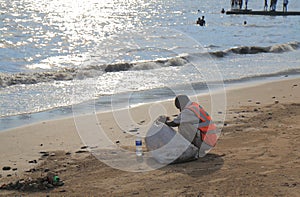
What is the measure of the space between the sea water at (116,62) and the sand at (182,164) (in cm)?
119

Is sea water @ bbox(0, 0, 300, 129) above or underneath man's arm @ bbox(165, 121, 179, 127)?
underneath

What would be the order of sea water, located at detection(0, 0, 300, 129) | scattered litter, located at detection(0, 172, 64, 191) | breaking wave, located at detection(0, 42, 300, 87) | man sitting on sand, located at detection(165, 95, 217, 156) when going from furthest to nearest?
breaking wave, located at detection(0, 42, 300, 87)
sea water, located at detection(0, 0, 300, 129)
man sitting on sand, located at detection(165, 95, 217, 156)
scattered litter, located at detection(0, 172, 64, 191)

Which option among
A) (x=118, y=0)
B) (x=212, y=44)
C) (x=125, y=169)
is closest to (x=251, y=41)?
(x=212, y=44)

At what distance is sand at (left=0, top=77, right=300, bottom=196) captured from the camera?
5.45 metres

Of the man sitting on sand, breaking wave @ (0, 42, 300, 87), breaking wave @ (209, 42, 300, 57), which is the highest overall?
the man sitting on sand

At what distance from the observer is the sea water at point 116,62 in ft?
Result: 37.0

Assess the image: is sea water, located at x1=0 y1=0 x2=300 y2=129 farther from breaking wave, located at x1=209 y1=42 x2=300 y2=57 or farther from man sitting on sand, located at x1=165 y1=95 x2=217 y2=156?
man sitting on sand, located at x1=165 y1=95 x2=217 y2=156

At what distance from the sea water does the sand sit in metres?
1.19

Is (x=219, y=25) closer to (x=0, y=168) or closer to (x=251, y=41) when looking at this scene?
(x=251, y=41)

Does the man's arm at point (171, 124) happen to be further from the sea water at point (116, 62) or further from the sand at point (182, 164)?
the sea water at point (116, 62)

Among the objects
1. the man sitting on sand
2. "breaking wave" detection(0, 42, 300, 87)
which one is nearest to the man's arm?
the man sitting on sand

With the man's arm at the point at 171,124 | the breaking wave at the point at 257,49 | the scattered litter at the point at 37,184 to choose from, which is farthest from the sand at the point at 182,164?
the breaking wave at the point at 257,49

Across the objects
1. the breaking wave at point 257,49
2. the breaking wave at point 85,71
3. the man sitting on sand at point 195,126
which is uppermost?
the man sitting on sand at point 195,126

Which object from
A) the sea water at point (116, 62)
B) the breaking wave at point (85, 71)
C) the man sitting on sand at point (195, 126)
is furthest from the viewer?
the breaking wave at point (85, 71)
